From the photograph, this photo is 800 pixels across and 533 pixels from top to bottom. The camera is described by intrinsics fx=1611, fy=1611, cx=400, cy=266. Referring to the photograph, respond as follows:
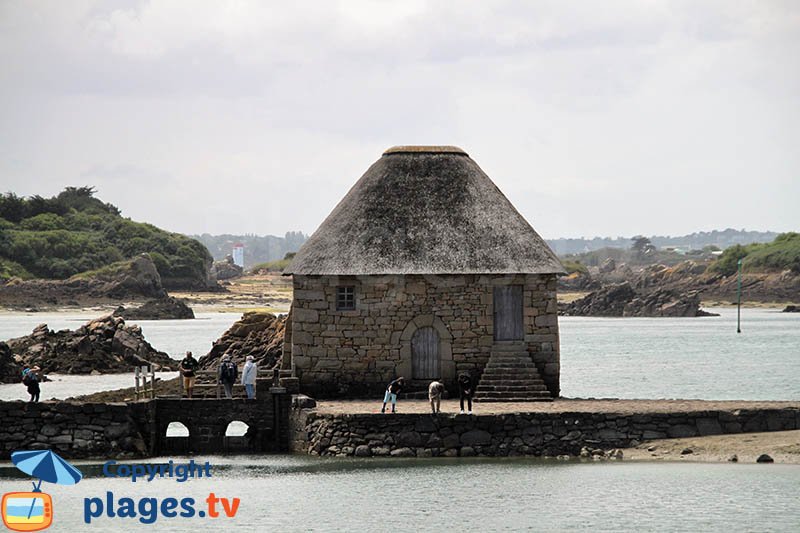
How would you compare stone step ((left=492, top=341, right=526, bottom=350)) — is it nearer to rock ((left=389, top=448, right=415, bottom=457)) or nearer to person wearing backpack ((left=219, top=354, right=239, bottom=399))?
rock ((left=389, top=448, right=415, bottom=457))

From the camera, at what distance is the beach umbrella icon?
29844 mm

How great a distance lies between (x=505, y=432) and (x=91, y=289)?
282ft

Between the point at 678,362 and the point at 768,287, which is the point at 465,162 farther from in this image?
the point at 768,287

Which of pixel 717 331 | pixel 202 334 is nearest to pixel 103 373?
pixel 202 334

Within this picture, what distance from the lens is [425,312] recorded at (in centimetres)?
3638

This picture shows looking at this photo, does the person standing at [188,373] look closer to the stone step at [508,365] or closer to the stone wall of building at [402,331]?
the stone wall of building at [402,331]

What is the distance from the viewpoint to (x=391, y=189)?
3809 centimetres

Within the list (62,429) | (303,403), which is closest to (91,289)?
(62,429)

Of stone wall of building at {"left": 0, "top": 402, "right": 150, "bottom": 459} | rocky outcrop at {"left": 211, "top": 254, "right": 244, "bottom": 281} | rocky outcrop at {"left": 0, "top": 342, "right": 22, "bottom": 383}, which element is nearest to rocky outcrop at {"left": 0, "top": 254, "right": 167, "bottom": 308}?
rocky outcrop at {"left": 211, "top": 254, "right": 244, "bottom": 281}

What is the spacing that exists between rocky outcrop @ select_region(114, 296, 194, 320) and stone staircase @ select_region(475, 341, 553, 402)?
71.5 m

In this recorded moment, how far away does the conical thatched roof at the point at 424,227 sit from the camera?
36469mm

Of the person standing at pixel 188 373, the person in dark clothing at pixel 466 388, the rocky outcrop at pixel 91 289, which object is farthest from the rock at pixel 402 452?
the rocky outcrop at pixel 91 289

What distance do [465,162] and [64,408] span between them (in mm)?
11699

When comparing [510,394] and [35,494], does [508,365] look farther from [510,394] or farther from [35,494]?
[35,494]
